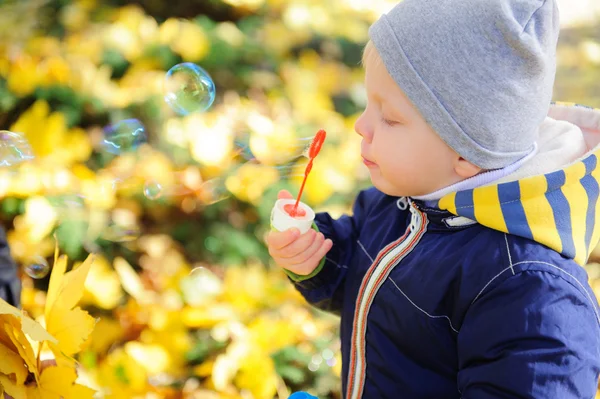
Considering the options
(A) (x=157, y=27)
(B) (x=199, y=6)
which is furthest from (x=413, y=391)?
(B) (x=199, y=6)

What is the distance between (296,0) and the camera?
11.3ft

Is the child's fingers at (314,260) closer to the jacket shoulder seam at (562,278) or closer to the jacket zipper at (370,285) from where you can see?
the jacket zipper at (370,285)

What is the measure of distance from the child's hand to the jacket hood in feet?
0.89

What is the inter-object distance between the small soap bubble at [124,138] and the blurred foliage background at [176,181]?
0.51ft

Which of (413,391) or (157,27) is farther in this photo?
(157,27)

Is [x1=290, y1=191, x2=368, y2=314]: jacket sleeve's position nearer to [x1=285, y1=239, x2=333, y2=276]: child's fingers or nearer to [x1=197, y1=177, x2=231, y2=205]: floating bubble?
[x1=285, y1=239, x2=333, y2=276]: child's fingers

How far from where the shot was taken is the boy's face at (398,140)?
1.16 meters

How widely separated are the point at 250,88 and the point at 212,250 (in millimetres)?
903

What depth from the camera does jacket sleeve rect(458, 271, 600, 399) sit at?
0.99m

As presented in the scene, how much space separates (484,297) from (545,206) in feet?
0.61

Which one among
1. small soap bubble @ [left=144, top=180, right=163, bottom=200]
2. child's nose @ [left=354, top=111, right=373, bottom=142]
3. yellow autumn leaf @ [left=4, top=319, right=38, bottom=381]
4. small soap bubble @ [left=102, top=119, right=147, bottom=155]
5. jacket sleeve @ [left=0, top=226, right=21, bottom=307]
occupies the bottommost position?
small soap bubble @ [left=144, top=180, right=163, bottom=200]

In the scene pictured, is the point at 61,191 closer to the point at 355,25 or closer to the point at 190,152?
the point at 190,152

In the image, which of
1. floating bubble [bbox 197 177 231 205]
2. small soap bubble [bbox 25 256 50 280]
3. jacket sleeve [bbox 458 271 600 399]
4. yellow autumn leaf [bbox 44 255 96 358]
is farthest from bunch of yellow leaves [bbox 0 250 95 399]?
floating bubble [bbox 197 177 231 205]

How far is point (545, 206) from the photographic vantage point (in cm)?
111
